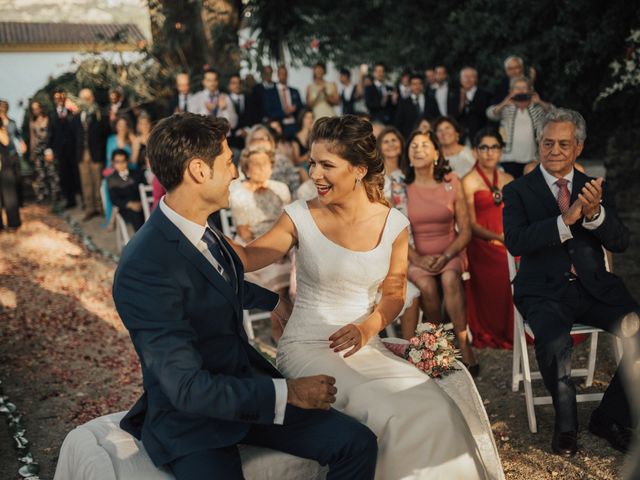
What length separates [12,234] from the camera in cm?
1098

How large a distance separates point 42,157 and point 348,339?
40.0 ft

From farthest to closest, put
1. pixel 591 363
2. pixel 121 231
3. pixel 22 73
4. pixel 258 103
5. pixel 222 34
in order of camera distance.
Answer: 1. pixel 22 73
2. pixel 222 34
3. pixel 258 103
4. pixel 121 231
5. pixel 591 363

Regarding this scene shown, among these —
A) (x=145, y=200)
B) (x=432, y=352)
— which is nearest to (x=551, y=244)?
(x=432, y=352)

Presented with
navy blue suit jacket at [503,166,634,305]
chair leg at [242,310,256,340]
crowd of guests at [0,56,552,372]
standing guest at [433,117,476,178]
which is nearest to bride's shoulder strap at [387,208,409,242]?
navy blue suit jacket at [503,166,634,305]

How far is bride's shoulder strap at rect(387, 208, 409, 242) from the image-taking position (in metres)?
3.41

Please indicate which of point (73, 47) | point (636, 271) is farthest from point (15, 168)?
point (73, 47)

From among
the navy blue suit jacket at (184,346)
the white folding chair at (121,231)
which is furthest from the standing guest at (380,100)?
the navy blue suit jacket at (184,346)

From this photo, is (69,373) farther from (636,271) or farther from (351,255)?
(636,271)

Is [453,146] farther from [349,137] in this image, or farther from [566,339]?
[349,137]

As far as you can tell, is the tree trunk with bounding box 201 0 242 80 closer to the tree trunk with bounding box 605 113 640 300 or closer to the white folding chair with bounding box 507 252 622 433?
the tree trunk with bounding box 605 113 640 300

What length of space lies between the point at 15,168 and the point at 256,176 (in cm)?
773

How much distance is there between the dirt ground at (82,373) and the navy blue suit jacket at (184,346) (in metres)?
1.77

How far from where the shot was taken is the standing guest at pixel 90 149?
39.3 feet

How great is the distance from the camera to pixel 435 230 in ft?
17.5
